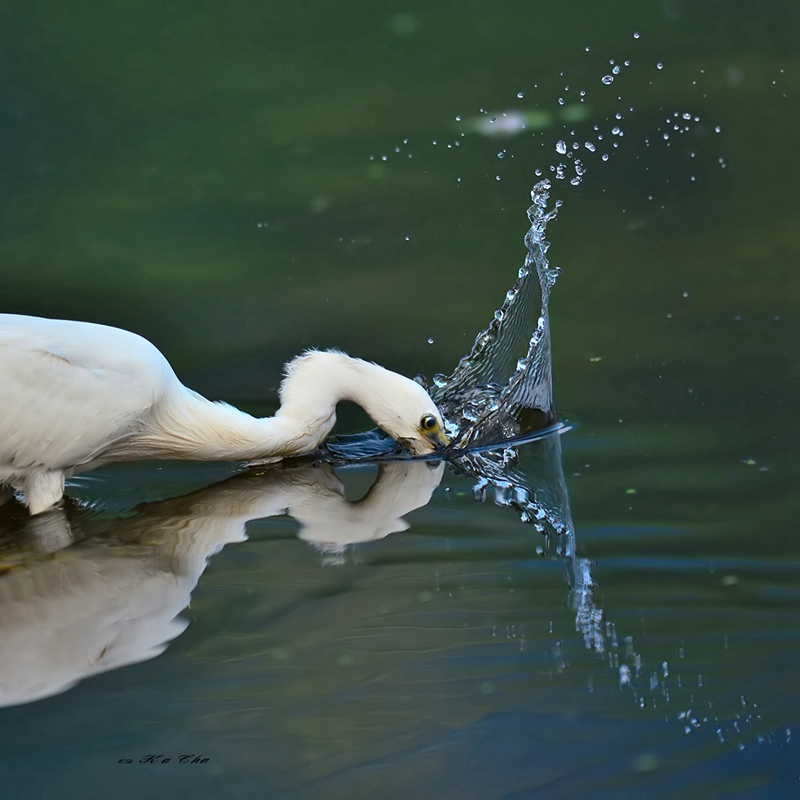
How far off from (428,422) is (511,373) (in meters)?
0.46

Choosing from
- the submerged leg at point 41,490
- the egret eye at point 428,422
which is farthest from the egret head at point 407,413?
the submerged leg at point 41,490

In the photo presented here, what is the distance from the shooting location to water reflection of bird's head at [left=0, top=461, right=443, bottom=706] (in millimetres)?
1949

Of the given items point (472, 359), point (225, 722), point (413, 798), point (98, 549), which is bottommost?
point (413, 798)

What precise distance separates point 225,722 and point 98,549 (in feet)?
2.40

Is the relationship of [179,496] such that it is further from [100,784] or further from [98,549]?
[100,784]

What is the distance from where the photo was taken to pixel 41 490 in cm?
264

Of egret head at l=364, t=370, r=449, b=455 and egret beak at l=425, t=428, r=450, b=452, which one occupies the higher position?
egret head at l=364, t=370, r=449, b=455

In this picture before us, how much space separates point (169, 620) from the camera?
2086 millimetres

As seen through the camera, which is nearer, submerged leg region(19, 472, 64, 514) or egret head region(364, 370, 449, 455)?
submerged leg region(19, 472, 64, 514)

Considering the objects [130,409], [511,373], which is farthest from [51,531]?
[511,373]

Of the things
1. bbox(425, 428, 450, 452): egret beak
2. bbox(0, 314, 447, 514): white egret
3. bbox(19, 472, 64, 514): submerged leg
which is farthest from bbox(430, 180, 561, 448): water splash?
bbox(19, 472, 64, 514): submerged leg

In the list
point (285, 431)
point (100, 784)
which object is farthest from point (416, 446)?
point (100, 784)

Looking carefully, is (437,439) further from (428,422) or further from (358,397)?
(358,397)

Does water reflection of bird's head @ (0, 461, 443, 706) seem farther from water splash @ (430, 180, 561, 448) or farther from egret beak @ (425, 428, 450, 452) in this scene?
water splash @ (430, 180, 561, 448)
